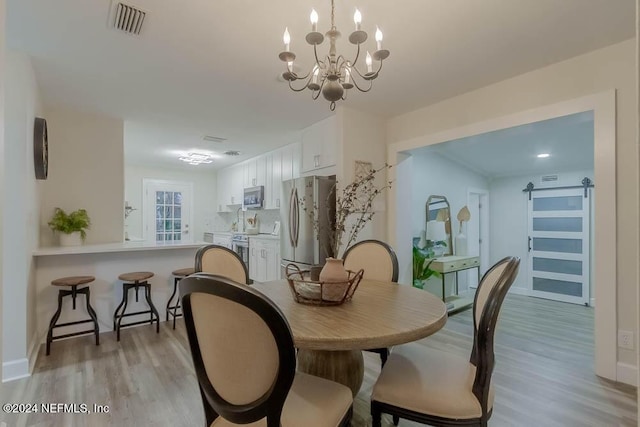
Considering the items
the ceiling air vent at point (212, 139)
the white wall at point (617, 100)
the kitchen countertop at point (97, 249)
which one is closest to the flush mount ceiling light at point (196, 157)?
the ceiling air vent at point (212, 139)

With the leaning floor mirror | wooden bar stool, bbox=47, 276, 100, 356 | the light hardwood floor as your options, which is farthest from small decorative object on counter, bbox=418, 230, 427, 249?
wooden bar stool, bbox=47, 276, 100, 356

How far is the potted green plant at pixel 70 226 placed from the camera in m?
3.23

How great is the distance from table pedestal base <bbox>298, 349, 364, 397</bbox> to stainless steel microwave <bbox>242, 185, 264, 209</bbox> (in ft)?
14.0

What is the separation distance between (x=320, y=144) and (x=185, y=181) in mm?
4675

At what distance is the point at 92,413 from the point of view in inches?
73.6

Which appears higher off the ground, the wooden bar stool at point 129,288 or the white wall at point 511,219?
the white wall at point 511,219

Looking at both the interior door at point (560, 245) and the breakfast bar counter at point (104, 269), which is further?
the interior door at point (560, 245)

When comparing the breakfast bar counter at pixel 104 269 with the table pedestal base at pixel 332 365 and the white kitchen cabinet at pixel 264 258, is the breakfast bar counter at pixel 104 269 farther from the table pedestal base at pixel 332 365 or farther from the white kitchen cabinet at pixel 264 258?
the table pedestal base at pixel 332 365

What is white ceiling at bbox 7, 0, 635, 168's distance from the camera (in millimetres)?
1862

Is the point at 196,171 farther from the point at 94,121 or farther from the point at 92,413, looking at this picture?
the point at 92,413

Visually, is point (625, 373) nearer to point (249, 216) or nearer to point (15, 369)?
point (15, 369)

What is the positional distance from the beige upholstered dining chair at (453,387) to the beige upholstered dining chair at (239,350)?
1.29 ft

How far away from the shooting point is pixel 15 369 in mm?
2260

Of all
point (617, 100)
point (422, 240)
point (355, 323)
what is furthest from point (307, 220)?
point (617, 100)
